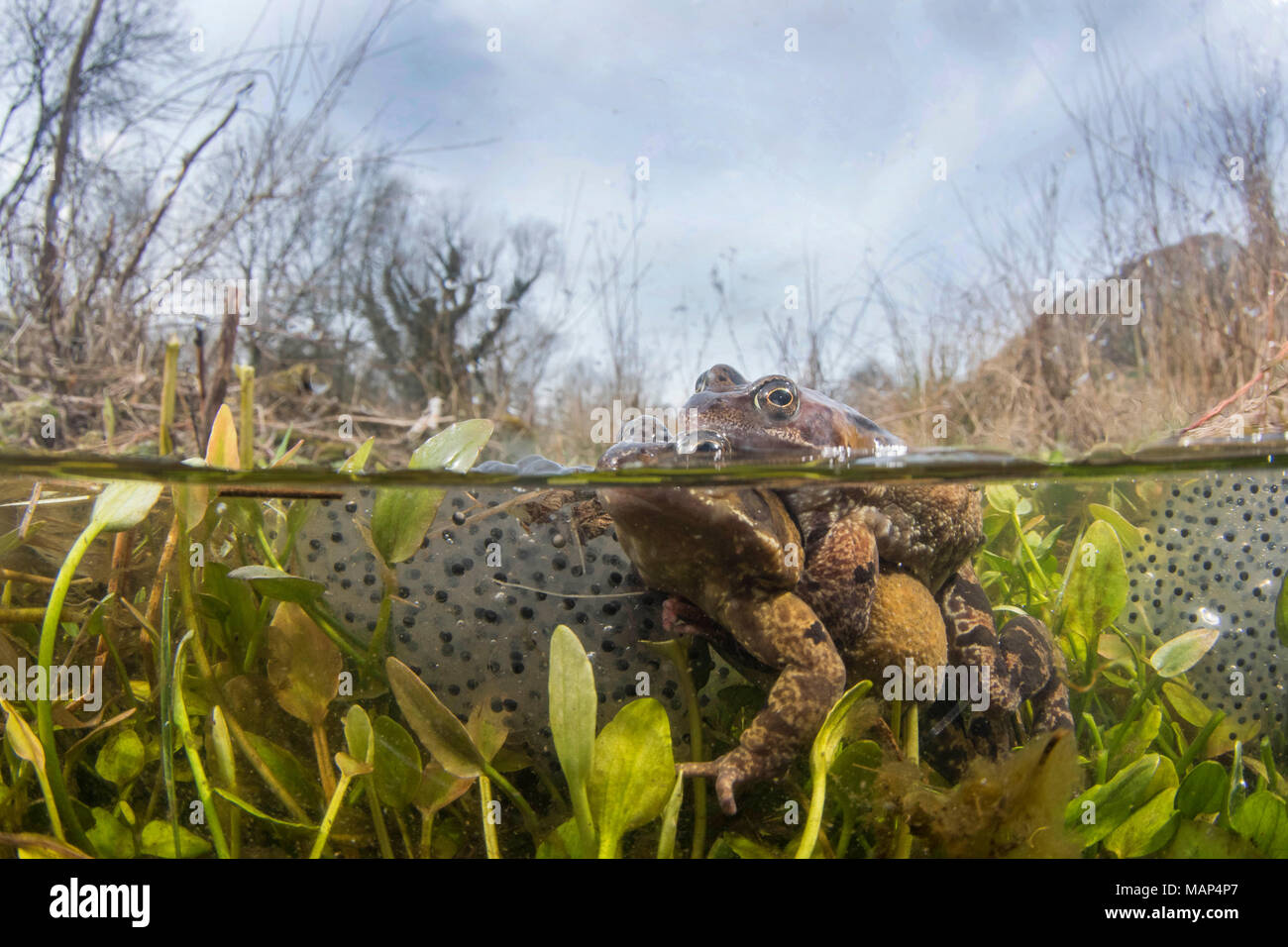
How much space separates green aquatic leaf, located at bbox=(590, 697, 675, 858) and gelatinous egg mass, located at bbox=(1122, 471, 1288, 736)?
4.17 ft

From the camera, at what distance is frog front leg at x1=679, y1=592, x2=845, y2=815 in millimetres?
1322

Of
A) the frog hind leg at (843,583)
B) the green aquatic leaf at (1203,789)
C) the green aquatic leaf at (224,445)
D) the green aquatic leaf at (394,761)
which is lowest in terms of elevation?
the green aquatic leaf at (1203,789)

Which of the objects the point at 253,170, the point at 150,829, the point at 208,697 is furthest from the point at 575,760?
the point at 253,170

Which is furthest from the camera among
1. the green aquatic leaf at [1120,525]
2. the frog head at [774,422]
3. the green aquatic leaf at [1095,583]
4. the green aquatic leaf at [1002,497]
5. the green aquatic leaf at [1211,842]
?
the green aquatic leaf at [1002,497]

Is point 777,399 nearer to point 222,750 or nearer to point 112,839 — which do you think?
point 222,750

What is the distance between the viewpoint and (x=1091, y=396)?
7.51m

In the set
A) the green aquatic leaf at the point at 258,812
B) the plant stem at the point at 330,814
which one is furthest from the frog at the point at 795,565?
the green aquatic leaf at the point at 258,812

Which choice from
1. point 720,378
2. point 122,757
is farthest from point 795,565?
point 122,757

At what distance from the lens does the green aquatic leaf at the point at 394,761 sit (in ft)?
4.48

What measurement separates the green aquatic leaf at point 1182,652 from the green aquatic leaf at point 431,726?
1530mm

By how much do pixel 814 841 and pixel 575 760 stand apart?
450mm

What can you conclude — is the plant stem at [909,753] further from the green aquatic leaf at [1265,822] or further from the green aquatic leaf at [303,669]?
the green aquatic leaf at [303,669]

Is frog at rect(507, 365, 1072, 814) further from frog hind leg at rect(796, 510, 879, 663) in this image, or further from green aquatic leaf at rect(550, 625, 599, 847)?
green aquatic leaf at rect(550, 625, 599, 847)

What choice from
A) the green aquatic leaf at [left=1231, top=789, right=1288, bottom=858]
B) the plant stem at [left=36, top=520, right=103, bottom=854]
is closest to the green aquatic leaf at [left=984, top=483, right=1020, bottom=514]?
the green aquatic leaf at [left=1231, top=789, right=1288, bottom=858]
